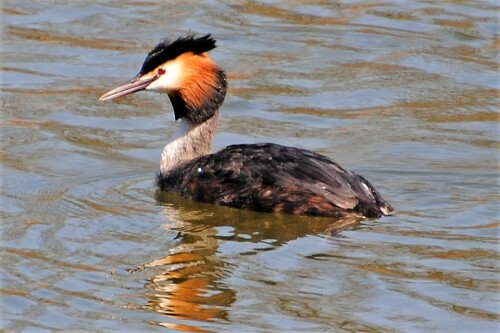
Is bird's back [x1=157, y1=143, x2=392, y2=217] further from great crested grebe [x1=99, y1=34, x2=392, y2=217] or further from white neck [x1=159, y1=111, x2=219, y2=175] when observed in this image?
white neck [x1=159, y1=111, x2=219, y2=175]

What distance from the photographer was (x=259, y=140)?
1156 cm

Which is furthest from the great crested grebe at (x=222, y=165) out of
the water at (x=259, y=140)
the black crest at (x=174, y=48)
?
the water at (x=259, y=140)

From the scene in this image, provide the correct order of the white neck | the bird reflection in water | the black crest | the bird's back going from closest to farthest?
the bird reflection in water < the bird's back < the black crest < the white neck

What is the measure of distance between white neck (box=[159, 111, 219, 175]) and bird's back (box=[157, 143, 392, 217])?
22.4 inches

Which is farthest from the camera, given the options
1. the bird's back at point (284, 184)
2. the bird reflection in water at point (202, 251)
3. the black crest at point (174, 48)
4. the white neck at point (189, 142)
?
the white neck at point (189, 142)

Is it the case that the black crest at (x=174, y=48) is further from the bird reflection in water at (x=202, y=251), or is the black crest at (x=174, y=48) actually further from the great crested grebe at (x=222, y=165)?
the bird reflection in water at (x=202, y=251)

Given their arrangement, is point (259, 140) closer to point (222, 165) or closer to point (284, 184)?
point (222, 165)

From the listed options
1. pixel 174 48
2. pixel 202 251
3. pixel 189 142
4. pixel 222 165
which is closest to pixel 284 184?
pixel 222 165

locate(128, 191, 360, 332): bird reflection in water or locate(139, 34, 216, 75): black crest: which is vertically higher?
locate(139, 34, 216, 75): black crest

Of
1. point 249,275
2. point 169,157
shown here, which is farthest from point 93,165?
point 249,275

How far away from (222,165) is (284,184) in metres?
0.57

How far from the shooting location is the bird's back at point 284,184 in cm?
930

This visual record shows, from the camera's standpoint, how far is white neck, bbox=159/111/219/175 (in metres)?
10.4

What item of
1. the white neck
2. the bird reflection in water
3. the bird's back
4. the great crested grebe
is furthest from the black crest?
the bird reflection in water
